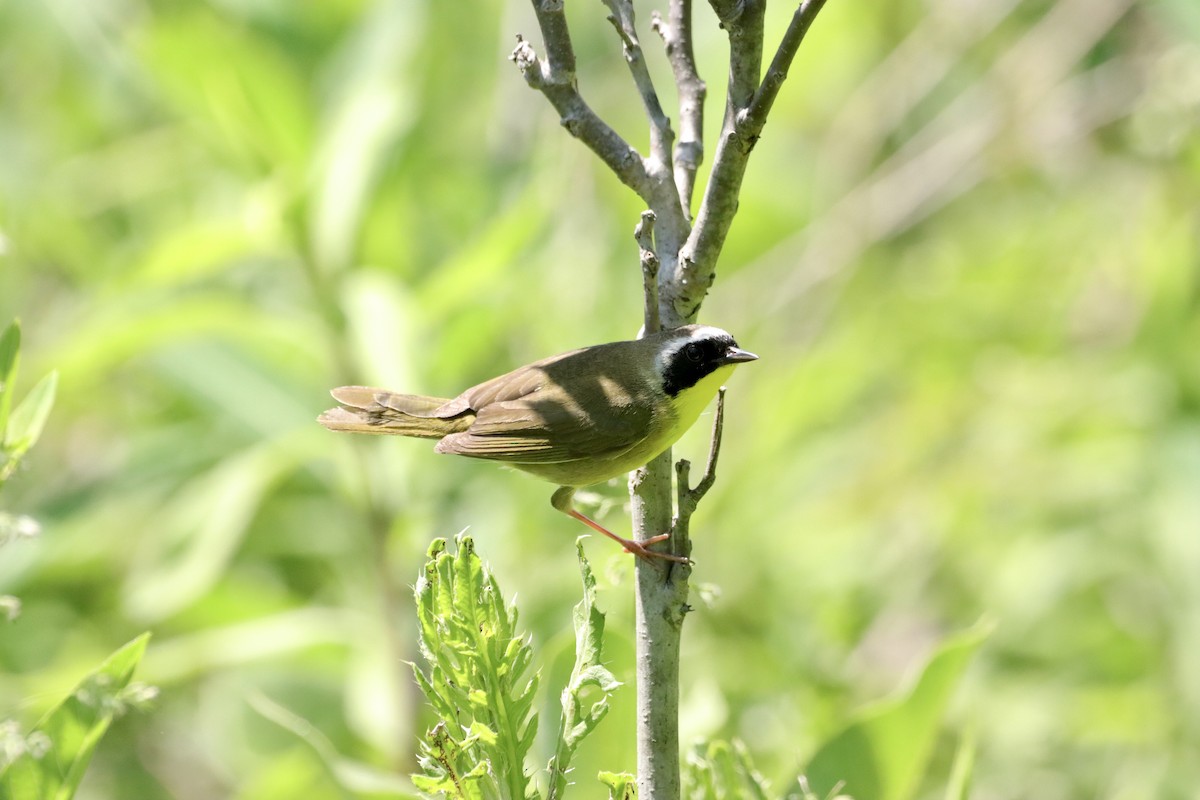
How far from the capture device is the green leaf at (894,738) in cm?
178

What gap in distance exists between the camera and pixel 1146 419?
12.5ft

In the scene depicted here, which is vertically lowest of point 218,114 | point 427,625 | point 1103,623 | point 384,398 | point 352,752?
point 427,625

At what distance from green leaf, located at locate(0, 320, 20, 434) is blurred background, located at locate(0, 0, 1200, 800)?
1354 mm

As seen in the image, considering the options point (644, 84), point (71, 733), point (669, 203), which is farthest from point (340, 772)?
point (644, 84)

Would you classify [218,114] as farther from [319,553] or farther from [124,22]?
[124,22]

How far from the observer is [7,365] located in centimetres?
144

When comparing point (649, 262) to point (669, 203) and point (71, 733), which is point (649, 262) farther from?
point (71, 733)

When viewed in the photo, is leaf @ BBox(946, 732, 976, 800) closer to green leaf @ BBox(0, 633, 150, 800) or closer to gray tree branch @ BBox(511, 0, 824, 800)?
gray tree branch @ BBox(511, 0, 824, 800)

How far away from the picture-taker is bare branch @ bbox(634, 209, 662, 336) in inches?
58.5

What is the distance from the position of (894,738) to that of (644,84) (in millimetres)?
964

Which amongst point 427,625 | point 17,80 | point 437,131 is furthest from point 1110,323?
point 17,80

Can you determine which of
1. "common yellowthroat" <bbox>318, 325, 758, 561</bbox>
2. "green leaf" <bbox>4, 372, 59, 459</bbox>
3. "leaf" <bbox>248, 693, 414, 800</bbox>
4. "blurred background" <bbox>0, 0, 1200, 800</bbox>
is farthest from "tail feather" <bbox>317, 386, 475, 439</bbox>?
"green leaf" <bbox>4, 372, 59, 459</bbox>

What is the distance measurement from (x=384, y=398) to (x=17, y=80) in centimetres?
412

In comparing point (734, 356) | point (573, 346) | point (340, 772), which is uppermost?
point (573, 346)
